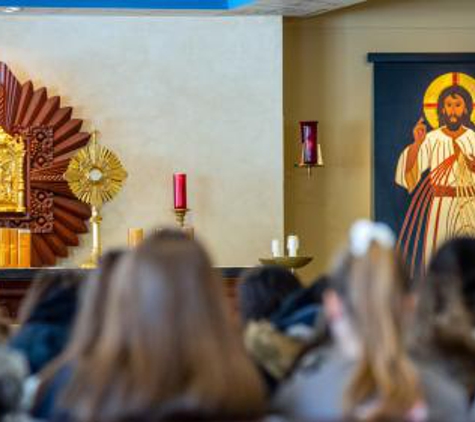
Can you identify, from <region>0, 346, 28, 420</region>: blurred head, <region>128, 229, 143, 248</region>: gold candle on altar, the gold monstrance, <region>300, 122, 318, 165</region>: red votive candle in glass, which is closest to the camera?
<region>0, 346, 28, 420</region>: blurred head

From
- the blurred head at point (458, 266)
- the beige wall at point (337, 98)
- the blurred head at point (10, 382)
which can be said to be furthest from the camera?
the beige wall at point (337, 98)

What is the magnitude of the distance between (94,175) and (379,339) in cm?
457

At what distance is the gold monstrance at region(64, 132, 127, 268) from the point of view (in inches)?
271

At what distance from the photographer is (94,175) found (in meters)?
6.91

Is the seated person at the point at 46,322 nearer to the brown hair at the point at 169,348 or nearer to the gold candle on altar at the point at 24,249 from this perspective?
the brown hair at the point at 169,348

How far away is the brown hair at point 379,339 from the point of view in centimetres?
246

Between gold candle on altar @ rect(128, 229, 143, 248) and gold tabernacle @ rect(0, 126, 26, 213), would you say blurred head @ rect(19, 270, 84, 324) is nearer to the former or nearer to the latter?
gold candle on altar @ rect(128, 229, 143, 248)

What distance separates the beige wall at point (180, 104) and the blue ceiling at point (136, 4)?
98mm

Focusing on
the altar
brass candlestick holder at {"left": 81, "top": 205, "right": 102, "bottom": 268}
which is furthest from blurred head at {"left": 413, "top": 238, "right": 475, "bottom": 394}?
brass candlestick holder at {"left": 81, "top": 205, "right": 102, "bottom": 268}

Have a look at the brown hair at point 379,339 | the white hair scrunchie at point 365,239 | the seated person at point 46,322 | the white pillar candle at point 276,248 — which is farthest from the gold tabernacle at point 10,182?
the brown hair at point 379,339

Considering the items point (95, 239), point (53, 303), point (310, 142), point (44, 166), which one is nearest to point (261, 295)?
point (53, 303)

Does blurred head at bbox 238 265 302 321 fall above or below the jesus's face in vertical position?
below

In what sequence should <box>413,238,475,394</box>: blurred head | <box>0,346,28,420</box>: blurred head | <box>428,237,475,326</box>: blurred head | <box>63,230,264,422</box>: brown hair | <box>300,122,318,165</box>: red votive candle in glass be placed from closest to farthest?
<box>63,230,264,422</box>: brown hair → <box>0,346,28,420</box>: blurred head → <box>413,238,475,394</box>: blurred head → <box>428,237,475,326</box>: blurred head → <box>300,122,318,165</box>: red votive candle in glass

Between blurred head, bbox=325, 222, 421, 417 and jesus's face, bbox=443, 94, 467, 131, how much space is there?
17.6 feet
